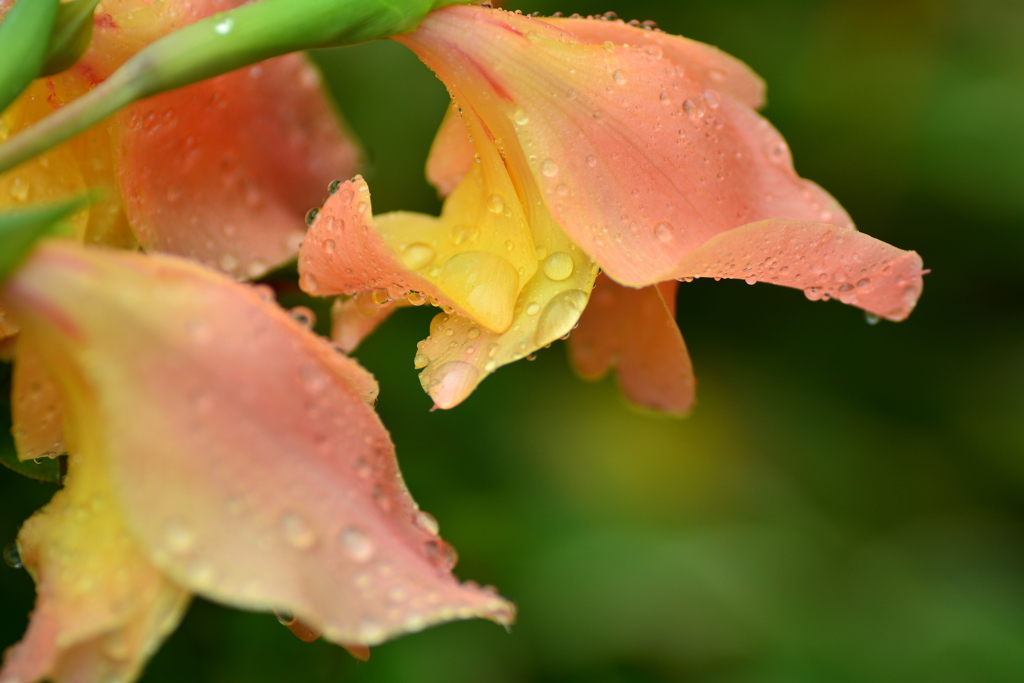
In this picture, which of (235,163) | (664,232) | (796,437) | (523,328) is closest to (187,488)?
(523,328)

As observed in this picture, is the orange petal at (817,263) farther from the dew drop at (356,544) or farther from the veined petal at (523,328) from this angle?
the dew drop at (356,544)

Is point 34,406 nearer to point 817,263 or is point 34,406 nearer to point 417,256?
point 417,256

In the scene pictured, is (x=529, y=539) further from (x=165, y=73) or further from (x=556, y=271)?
(x=165, y=73)

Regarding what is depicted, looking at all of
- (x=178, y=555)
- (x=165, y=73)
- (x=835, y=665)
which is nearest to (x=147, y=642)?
(x=178, y=555)

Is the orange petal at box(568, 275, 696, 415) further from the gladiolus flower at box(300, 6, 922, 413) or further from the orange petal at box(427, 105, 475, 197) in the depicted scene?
the orange petal at box(427, 105, 475, 197)

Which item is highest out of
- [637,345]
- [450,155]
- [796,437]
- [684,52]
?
[684,52]

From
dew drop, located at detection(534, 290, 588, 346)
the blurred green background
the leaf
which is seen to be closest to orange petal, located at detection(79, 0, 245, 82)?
the leaf
